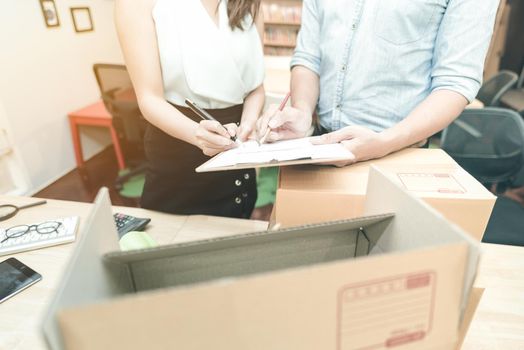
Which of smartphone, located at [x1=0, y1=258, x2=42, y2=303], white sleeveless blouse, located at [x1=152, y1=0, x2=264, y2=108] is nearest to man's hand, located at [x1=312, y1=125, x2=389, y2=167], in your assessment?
white sleeveless blouse, located at [x1=152, y1=0, x2=264, y2=108]

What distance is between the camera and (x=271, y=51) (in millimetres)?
5133

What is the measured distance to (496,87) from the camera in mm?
3297

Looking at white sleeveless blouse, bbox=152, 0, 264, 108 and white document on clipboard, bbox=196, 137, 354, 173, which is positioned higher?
white sleeveless blouse, bbox=152, 0, 264, 108

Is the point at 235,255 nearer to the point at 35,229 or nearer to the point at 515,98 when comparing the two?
the point at 35,229

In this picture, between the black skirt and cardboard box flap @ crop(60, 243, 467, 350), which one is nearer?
cardboard box flap @ crop(60, 243, 467, 350)

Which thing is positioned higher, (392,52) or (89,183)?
(392,52)

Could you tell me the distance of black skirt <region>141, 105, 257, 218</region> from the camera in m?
1.28

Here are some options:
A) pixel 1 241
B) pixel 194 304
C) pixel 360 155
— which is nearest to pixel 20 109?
pixel 1 241

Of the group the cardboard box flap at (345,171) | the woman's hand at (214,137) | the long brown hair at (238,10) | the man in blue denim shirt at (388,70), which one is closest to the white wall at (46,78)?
the long brown hair at (238,10)

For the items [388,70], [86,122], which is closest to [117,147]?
[86,122]

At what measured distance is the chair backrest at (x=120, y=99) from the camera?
2.76 meters

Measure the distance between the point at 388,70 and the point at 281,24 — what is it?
167 inches

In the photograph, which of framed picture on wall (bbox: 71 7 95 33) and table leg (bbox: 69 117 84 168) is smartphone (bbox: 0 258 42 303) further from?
framed picture on wall (bbox: 71 7 95 33)

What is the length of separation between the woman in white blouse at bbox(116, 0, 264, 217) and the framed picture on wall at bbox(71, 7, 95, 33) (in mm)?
2837
